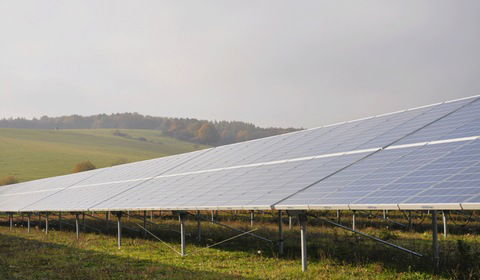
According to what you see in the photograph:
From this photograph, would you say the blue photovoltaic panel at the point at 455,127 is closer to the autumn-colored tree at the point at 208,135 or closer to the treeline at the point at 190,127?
the treeline at the point at 190,127

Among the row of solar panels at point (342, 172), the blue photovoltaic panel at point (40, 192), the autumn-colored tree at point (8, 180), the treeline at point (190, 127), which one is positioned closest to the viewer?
the row of solar panels at point (342, 172)

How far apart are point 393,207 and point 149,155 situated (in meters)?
124

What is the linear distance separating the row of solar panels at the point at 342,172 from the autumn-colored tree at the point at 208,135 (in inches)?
5290

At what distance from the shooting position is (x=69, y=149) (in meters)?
128

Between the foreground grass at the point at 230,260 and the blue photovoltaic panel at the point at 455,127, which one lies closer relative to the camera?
the foreground grass at the point at 230,260

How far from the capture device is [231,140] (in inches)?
6398

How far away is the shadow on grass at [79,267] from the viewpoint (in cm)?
1583

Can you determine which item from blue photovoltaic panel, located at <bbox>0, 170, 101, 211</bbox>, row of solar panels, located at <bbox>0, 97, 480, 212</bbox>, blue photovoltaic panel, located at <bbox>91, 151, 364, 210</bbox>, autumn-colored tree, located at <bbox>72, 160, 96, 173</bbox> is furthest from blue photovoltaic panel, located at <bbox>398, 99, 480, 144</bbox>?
autumn-colored tree, located at <bbox>72, 160, 96, 173</bbox>

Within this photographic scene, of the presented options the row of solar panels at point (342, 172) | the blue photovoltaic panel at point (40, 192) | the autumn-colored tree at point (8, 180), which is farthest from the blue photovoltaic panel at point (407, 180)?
the autumn-colored tree at point (8, 180)

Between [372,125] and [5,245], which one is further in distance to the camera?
[5,245]

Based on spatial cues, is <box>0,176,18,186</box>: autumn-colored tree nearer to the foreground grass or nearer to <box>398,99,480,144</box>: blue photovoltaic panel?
the foreground grass

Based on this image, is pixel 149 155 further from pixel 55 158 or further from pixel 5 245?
pixel 5 245

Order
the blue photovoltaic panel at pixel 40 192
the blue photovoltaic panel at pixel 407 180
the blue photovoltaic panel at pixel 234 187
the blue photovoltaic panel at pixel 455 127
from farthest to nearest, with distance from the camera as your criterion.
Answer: the blue photovoltaic panel at pixel 40 192, the blue photovoltaic panel at pixel 234 187, the blue photovoltaic panel at pixel 455 127, the blue photovoltaic panel at pixel 407 180

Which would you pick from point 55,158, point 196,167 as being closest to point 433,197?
point 196,167
